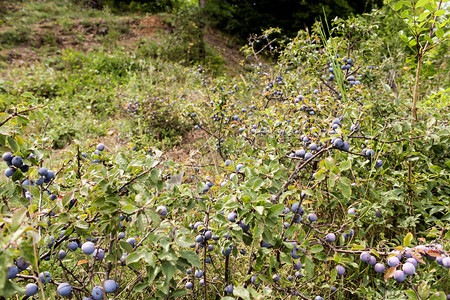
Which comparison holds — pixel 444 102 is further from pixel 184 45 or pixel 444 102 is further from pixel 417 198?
pixel 184 45

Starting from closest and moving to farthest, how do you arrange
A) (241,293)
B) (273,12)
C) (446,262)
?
(241,293)
(446,262)
(273,12)

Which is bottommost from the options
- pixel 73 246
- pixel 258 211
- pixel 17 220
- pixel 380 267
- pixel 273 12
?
pixel 380 267

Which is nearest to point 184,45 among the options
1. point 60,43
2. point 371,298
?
point 60,43

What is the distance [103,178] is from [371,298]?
122 centimetres

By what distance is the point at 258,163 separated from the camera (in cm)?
117

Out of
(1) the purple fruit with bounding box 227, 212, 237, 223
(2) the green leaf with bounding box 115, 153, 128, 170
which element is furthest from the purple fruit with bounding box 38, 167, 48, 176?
(1) the purple fruit with bounding box 227, 212, 237, 223

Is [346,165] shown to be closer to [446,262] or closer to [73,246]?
[446,262]

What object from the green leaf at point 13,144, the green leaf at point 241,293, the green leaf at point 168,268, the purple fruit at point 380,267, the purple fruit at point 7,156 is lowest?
the purple fruit at point 380,267

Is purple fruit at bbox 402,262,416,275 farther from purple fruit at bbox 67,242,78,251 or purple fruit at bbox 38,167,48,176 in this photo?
purple fruit at bbox 38,167,48,176

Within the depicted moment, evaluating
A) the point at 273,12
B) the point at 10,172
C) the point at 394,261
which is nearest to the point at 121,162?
the point at 10,172

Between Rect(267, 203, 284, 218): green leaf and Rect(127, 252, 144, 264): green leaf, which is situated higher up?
Rect(267, 203, 284, 218): green leaf

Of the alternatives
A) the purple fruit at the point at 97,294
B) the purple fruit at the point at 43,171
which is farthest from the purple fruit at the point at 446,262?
the purple fruit at the point at 43,171

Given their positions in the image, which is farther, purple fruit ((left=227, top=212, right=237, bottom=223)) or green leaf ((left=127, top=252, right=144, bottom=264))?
purple fruit ((left=227, top=212, right=237, bottom=223))

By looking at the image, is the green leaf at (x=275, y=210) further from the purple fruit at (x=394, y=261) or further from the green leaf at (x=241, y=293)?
the purple fruit at (x=394, y=261)
